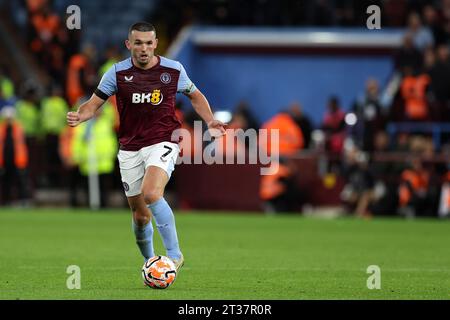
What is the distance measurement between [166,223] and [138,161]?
647 mm

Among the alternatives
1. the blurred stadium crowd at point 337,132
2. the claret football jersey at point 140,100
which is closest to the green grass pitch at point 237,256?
the blurred stadium crowd at point 337,132

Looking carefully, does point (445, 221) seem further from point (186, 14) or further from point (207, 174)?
point (186, 14)

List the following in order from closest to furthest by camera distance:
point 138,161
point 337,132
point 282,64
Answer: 1. point 138,161
2. point 337,132
3. point 282,64

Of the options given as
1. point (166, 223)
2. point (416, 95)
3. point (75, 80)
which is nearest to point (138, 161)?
point (166, 223)

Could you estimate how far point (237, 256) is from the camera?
14.3 metres

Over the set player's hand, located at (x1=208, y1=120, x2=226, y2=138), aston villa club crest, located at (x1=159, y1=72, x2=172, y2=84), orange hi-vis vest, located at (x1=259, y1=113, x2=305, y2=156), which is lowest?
orange hi-vis vest, located at (x1=259, y1=113, x2=305, y2=156)

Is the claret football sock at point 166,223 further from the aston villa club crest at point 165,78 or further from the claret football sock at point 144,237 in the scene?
the aston villa club crest at point 165,78

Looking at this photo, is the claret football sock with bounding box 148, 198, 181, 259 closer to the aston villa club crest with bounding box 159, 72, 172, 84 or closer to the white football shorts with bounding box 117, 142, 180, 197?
the white football shorts with bounding box 117, 142, 180, 197

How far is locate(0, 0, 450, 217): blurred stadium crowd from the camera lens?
2325cm

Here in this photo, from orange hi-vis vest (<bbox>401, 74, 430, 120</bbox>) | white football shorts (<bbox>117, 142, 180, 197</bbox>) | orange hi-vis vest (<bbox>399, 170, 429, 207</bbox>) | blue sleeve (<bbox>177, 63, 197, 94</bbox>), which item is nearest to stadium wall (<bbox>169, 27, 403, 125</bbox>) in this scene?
orange hi-vis vest (<bbox>401, 74, 430, 120</bbox>)

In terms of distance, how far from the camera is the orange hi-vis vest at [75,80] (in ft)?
90.4

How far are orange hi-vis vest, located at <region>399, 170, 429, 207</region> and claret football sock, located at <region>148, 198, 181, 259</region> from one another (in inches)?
485

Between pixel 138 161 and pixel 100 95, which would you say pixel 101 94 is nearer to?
pixel 100 95
